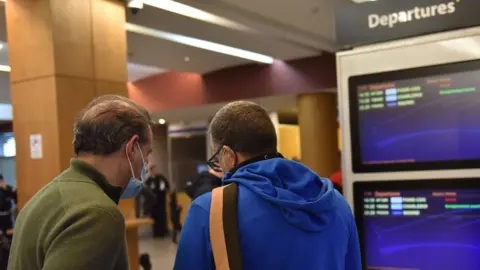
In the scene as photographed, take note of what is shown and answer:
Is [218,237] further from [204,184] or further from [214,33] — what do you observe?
[214,33]

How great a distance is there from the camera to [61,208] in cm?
115

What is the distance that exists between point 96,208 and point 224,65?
9111mm

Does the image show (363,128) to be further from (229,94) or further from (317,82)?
(229,94)

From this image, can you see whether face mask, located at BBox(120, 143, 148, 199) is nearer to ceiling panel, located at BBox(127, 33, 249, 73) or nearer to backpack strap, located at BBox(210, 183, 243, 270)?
backpack strap, located at BBox(210, 183, 243, 270)

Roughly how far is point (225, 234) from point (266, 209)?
0.41ft

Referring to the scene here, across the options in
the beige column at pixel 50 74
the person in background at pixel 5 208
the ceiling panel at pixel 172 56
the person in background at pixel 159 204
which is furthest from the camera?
the person in background at pixel 159 204

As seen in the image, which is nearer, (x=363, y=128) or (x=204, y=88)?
(x=363, y=128)

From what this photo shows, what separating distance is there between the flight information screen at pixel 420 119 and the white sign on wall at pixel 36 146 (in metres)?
3.39

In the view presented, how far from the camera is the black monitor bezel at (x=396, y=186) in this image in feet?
6.32

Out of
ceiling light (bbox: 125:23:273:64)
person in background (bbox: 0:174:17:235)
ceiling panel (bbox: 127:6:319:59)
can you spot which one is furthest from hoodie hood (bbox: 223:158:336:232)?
person in background (bbox: 0:174:17:235)

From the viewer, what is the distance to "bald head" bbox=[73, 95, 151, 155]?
4.17ft

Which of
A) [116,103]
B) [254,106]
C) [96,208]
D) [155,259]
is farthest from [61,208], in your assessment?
[155,259]

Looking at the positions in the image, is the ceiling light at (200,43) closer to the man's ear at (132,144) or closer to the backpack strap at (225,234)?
the man's ear at (132,144)

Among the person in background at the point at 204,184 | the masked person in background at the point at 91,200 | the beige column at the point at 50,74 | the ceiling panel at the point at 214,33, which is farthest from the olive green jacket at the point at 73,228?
the ceiling panel at the point at 214,33
